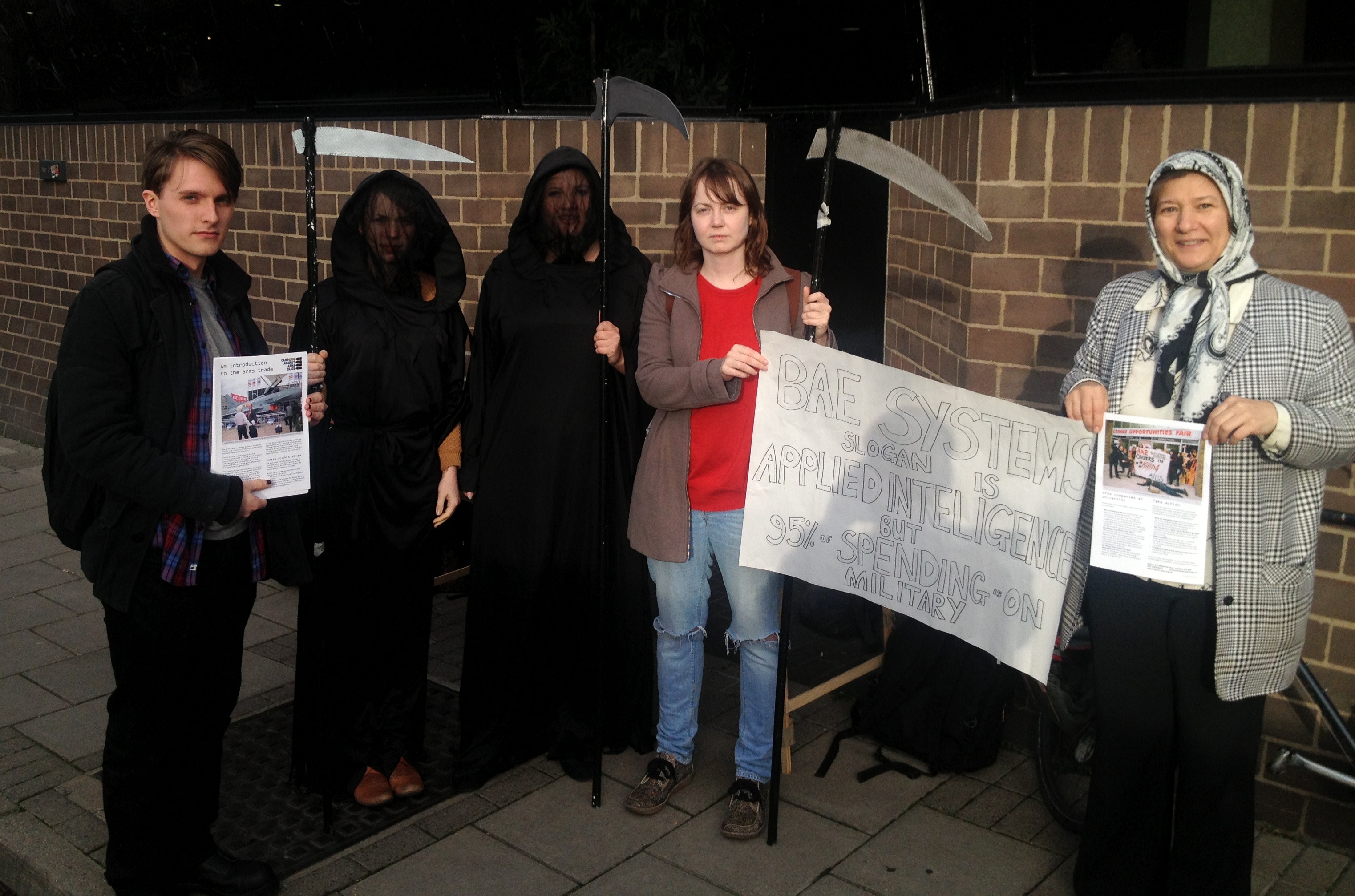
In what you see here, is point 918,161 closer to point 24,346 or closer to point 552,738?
point 552,738

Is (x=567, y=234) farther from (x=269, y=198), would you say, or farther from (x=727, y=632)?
(x=269, y=198)

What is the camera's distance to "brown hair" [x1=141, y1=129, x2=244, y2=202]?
334cm

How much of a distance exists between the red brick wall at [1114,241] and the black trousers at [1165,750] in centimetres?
81

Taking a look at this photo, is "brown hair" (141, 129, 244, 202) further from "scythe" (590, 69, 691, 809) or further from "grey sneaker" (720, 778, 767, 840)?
"grey sneaker" (720, 778, 767, 840)

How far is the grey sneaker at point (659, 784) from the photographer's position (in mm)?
4082

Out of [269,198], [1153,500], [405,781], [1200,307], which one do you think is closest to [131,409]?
[405,781]

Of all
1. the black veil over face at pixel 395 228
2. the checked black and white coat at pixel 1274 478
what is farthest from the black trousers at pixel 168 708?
the checked black and white coat at pixel 1274 478

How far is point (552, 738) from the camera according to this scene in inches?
175

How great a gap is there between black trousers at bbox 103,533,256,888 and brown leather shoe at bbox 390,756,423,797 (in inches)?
28.1

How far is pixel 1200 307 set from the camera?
3.08m

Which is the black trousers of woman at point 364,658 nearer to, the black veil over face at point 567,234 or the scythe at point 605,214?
the scythe at point 605,214

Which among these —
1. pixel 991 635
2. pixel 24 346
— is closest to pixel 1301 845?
pixel 991 635

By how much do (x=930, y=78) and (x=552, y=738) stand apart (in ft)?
9.81

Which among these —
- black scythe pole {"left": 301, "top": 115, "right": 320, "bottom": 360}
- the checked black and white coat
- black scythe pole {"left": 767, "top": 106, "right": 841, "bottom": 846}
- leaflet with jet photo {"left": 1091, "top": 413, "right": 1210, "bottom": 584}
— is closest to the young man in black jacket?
black scythe pole {"left": 301, "top": 115, "right": 320, "bottom": 360}
